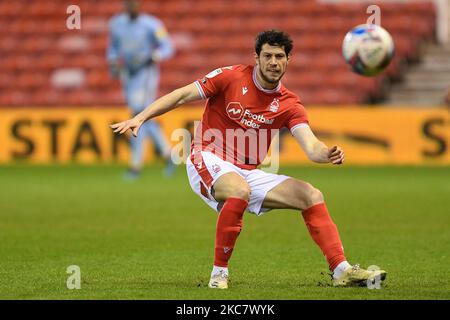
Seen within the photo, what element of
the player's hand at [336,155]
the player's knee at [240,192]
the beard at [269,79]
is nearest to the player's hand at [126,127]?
the player's knee at [240,192]

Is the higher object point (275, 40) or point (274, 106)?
point (275, 40)

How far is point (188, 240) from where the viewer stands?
29.6ft

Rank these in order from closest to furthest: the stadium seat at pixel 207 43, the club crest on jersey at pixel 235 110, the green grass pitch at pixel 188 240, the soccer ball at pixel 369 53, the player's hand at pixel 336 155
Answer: the player's hand at pixel 336 155
the green grass pitch at pixel 188 240
the club crest on jersey at pixel 235 110
the soccer ball at pixel 369 53
the stadium seat at pixel 207 43

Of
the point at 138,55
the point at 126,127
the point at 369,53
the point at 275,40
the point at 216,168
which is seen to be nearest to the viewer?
the point at 126,127

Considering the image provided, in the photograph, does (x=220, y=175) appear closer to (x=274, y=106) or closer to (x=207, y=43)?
(x=274, y=106)

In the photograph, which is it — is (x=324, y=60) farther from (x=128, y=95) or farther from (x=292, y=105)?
(x=292, y=105)

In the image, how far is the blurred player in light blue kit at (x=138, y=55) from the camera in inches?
603

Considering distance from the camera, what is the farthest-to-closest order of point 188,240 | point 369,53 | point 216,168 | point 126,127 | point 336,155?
1. point 188,240
2. point 369,53
3. point 216,168
4. point 126,127
5. point 336,155

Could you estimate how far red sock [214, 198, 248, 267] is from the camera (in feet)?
20.8

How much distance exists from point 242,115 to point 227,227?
2.53 feet

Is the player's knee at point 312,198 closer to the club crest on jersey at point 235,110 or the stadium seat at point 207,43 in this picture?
the club crest on jersey at point 235,110

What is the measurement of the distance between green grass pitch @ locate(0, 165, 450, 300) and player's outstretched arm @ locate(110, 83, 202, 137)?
0.96m

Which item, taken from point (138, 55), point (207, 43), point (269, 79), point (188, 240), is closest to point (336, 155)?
point (269, 79)
